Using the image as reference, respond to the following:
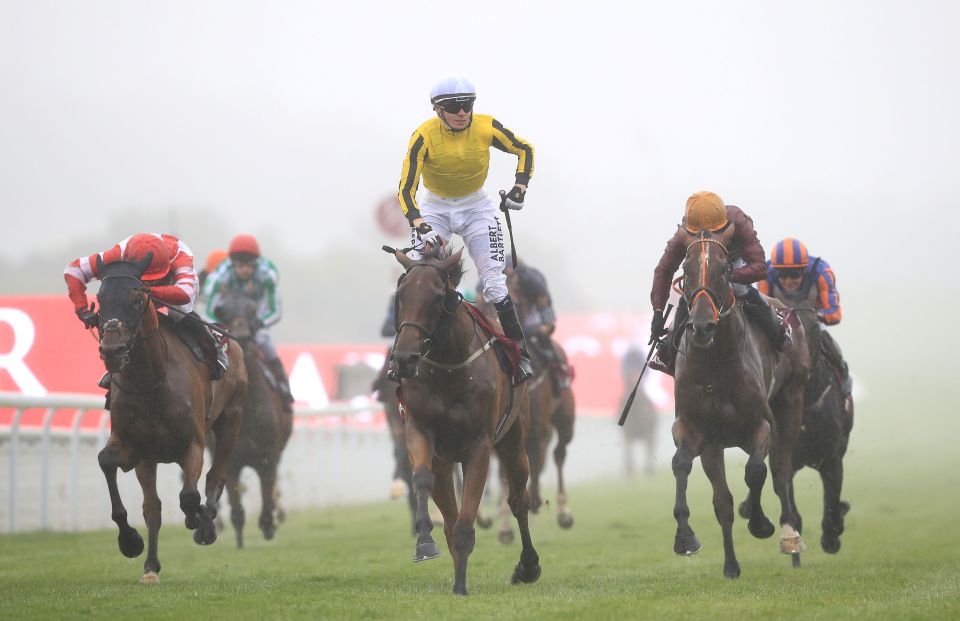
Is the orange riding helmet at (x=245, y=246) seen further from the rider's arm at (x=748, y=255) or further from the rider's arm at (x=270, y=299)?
the rider's arm at (x=748, y=255)

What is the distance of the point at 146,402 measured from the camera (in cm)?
1023

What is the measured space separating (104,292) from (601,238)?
62137 millimetres

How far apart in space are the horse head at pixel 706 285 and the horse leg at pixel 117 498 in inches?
159

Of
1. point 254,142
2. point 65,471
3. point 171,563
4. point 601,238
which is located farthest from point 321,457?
point 601,238

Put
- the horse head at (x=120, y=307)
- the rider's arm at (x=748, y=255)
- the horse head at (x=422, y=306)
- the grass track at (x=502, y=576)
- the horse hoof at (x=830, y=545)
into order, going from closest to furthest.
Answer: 1. the grass track at (x=502, y=576)
2. the horse head at (x=422, y=306)
3. the horse head at (x=120, y=307)
4. the rider's arm at (x=748, y=255)
5. the horse hoof at (x=830, y=545)

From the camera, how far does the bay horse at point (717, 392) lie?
1002cm

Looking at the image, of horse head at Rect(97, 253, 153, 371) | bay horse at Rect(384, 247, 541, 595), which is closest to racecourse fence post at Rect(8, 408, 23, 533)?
horse head at Rect(97, 253, 153, 371)

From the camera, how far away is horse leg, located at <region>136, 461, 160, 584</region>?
10.4 m

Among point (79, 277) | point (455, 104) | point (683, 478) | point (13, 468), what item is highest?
point (455, 104)

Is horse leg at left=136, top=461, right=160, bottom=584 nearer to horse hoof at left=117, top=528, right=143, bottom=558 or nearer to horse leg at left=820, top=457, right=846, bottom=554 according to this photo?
horse hoof at left=117, top=528, right=143, bottom=558

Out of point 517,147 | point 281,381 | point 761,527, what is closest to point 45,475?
point 281,381

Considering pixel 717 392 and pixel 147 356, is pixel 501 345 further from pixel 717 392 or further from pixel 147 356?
pixel 147 356

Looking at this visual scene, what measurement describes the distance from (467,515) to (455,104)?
3002 millimetres

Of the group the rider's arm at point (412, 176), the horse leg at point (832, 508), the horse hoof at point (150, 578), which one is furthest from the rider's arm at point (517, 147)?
the horse leg at point (832, 508)
